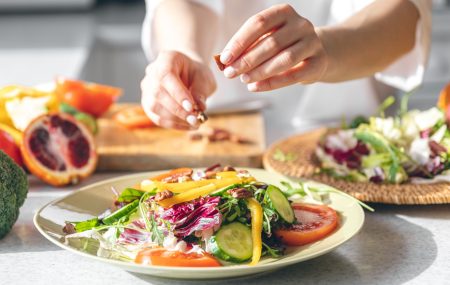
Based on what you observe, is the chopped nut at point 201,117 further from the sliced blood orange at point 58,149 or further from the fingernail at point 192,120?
the sliced blood orange at point 58,149

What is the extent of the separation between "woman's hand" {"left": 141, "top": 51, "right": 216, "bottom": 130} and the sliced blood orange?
0.24 metres

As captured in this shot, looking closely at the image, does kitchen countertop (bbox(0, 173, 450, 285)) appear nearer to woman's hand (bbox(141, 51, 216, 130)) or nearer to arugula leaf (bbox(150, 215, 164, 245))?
arugula leaf (bbox(150, 215, 164, 245))

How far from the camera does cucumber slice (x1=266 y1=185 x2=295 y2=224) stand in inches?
53.5

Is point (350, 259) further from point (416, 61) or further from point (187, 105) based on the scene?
point (416, 61)

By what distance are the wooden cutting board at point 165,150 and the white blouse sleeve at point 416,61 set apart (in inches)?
14.5

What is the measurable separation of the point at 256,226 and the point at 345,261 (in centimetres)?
18

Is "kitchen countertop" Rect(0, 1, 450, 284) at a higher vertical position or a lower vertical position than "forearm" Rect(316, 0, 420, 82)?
lower

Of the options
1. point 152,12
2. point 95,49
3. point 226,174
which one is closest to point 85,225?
point 226,174

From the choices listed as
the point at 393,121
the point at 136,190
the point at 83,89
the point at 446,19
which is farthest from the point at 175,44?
the point at 446,19

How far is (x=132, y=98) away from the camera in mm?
3479

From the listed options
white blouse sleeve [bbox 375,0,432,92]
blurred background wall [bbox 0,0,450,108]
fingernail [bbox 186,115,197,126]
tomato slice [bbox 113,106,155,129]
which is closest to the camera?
fingernail [bbox 186,115,197,126]

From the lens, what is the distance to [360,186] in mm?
1682

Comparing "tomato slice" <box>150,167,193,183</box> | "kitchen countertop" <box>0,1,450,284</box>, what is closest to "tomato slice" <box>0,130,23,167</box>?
"kitchen countertop" <box>0,1,450,284</box>

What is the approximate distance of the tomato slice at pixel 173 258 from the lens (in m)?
1.24
